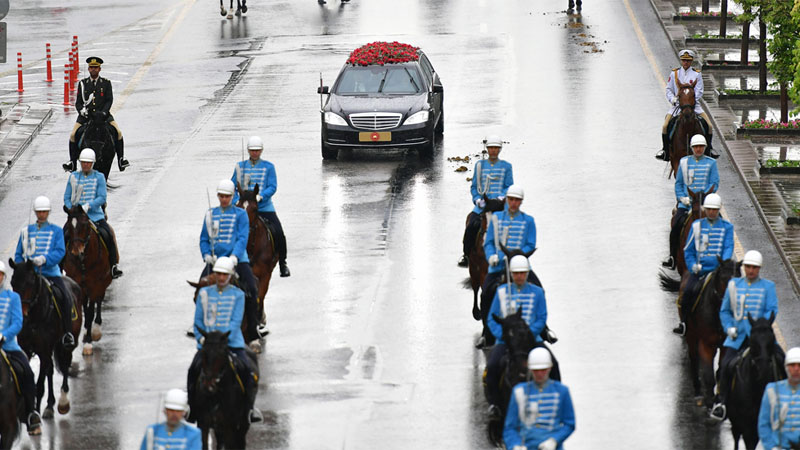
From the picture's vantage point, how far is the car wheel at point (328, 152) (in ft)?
105

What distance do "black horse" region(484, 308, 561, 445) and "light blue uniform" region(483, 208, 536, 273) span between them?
3364 millimetres

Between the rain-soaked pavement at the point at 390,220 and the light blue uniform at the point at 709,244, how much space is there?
5.30ft

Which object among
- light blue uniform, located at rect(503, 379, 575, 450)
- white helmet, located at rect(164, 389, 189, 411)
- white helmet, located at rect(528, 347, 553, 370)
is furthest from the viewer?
light blue uniform, located at rect(503, 379, 575, 450)

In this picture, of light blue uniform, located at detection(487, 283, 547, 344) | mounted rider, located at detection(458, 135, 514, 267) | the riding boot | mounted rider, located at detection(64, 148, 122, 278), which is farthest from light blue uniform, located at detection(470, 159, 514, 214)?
the riding boot

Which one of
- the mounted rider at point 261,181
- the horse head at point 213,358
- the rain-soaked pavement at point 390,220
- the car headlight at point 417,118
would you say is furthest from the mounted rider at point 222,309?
the car headlight at point 417,118

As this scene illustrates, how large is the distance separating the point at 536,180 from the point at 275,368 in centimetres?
1102

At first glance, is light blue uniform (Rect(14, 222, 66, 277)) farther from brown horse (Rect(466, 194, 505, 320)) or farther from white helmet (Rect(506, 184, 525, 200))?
white helmet (Rect(506, 184, 525, 200))

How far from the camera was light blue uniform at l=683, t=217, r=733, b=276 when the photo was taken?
718 inches

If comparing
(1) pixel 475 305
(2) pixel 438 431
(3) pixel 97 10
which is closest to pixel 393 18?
(3) pixel 97 10

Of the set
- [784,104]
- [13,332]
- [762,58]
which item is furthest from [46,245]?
[762,58]

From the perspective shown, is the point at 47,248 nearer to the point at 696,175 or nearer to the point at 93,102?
the point at 696,175

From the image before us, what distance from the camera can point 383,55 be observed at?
3341cm

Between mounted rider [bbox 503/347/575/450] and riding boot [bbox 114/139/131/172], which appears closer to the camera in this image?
mounted rider [bbox 503/347/575/450]

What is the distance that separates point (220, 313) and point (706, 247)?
5.83 meters
